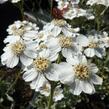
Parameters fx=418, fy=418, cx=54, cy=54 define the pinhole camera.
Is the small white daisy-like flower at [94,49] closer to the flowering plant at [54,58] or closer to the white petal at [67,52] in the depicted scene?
the flowering plant at [54,58]

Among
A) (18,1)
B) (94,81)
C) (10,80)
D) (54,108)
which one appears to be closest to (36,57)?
(94,81)

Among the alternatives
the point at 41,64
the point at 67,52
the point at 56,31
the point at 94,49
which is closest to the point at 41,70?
the point at 41,64

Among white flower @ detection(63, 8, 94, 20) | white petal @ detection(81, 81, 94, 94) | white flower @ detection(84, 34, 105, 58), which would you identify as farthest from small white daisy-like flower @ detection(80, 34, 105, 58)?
white flower @ detection(63, 8, 94, 20)

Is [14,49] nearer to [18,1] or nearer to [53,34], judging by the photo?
[53,34]

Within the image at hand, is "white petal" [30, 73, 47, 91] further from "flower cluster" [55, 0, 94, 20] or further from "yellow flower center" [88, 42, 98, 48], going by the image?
"flower cluster" [55, 0, 94, 20]

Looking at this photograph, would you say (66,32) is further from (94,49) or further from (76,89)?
(76,89)

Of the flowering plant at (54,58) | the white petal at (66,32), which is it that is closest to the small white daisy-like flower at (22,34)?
the flowering plant at (54,58)
